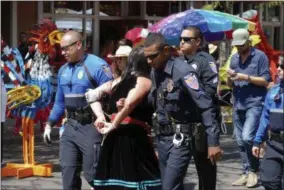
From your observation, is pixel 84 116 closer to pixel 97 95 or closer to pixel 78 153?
pixel 78 153

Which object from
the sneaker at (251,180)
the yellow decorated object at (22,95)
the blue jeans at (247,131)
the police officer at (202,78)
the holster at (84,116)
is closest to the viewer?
the police officer at (202,78)

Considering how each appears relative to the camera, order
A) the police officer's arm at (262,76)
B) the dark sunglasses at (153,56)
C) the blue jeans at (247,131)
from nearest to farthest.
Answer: the dark sunglasses at (153,56)
the police officer's arm at (262,76)
the blue jeans at (247,131)

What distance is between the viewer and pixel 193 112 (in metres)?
6.46

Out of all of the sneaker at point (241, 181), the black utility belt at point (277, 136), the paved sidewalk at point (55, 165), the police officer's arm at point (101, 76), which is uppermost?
the police officer's arm at point (101, 76)

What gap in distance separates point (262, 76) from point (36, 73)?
3.05m

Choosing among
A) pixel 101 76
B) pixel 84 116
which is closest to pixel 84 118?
pixel 84 116

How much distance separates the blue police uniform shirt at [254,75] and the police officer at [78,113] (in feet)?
7.66

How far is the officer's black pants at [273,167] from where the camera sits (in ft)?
22.2

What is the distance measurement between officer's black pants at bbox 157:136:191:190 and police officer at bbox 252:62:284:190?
81 centimetres

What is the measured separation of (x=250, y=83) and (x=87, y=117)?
2576mm

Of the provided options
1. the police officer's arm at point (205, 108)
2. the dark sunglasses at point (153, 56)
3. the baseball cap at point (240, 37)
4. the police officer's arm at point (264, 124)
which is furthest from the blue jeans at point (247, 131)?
the dark sunglasses at point (153, 56)

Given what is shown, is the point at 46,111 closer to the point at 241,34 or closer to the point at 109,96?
the point at 241,34

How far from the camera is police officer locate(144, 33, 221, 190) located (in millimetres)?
6242

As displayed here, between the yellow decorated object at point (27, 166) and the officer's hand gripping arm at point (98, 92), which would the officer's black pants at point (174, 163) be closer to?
the officer's hand gripping arm at point (98, 92)
